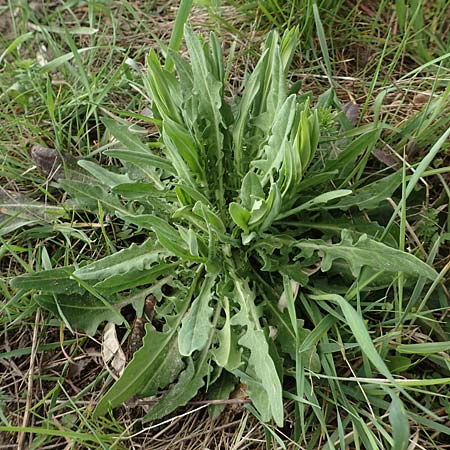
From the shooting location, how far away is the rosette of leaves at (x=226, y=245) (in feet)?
5.30

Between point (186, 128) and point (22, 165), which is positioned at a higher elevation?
point (186, 128)

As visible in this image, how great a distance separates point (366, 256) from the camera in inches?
64.8

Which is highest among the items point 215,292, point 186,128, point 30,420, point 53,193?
point 186,128

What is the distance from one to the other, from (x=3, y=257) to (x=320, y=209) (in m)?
1.08

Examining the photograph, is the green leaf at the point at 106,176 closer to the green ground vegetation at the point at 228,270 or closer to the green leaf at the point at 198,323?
the green ground vegetation at the point at 228,270

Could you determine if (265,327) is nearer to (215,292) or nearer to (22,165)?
(215,292)

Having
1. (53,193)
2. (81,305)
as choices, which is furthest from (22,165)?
(81,305)

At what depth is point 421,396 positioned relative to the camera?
1688 millimetres

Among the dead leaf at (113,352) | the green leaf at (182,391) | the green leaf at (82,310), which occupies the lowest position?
the green leaf at (182,391)

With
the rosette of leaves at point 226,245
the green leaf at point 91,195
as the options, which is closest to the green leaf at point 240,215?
the rosette of leaves at point 226,245

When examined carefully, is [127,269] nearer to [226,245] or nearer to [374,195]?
[226,245]

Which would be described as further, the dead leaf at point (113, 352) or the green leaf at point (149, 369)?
the dead leaf at point (113, 352)

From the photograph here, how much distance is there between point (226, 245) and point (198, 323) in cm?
25

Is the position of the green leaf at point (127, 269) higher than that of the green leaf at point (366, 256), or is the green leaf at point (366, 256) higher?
the green leaf at point (127, 269)
